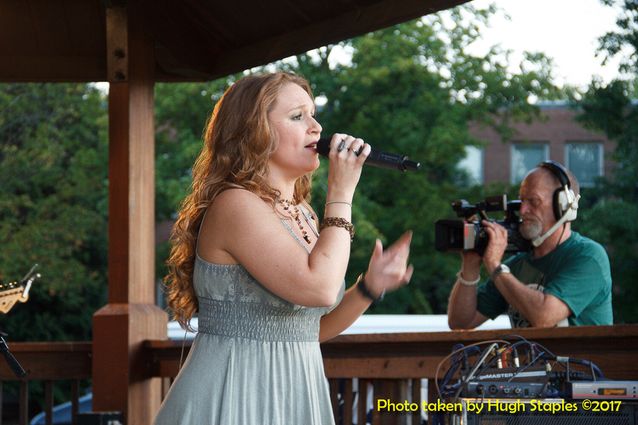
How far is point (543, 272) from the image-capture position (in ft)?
15.0

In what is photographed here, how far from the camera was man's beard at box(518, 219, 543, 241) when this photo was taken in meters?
4.57


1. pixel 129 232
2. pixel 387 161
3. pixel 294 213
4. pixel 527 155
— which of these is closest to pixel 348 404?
pixel 129 232

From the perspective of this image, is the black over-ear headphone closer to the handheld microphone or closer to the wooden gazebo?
the wooden gazebo

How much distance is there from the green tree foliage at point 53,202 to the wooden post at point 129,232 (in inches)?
589

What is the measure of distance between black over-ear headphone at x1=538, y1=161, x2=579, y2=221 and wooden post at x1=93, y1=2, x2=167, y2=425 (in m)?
1.99

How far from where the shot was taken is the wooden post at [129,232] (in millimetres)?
4961

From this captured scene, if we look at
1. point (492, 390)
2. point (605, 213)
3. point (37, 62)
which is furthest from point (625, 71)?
point (492, 390)

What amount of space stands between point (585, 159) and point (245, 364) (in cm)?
2624

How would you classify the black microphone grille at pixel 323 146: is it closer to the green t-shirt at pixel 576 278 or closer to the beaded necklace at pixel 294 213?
the beaded necklace at pixel 294 213

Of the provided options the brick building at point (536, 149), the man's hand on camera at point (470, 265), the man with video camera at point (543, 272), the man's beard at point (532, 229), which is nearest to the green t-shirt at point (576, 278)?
the man with video camera at point (543, 272)

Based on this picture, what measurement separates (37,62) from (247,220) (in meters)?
3.70

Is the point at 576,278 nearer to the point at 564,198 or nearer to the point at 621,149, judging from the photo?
the point at 564,198

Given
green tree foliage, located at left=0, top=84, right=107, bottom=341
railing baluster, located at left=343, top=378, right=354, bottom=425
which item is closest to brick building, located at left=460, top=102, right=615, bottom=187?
green tree foliage, located at left=0, top=84, right=107, bottom=341

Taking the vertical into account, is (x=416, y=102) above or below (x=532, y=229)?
above
